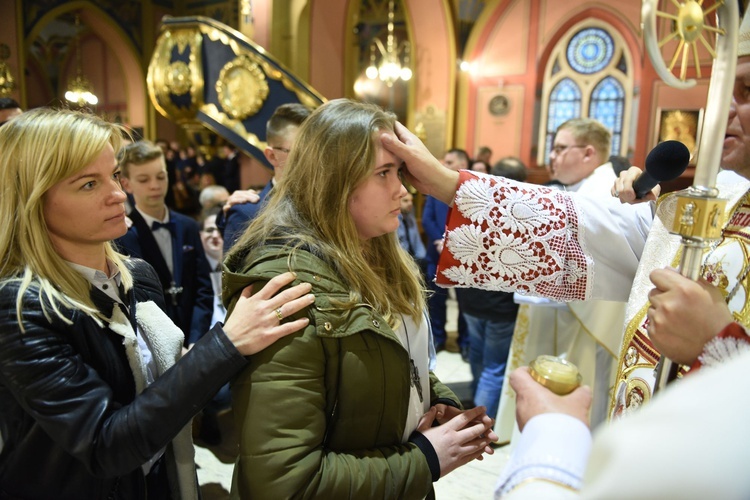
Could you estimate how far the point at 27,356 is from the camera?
1088 millimetres

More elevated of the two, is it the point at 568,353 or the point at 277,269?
the point at 277,269

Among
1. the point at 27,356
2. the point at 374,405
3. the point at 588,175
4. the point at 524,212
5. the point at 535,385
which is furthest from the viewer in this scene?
the point at 588,175

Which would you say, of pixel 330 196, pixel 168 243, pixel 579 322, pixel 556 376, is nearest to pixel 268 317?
pixel 330 196

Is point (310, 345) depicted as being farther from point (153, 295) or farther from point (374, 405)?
point (153, 295)

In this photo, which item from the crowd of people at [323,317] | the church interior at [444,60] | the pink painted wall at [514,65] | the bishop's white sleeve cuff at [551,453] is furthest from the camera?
the pink painted wall at [514,65]

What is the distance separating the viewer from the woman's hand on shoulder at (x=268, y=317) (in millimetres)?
1137

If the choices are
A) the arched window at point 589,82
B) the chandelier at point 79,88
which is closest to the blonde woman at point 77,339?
the arched window at point 589,82

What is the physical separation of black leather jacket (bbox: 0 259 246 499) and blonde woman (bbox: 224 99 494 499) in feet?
0.36

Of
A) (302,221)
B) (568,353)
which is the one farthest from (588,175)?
(302,221)

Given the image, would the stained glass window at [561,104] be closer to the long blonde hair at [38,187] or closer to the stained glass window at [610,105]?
the stained glass window at [610,105]

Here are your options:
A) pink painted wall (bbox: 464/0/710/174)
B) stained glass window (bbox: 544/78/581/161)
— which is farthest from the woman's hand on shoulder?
stained glass window (bbox: 544/78/581/161)

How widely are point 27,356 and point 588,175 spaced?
122 inches

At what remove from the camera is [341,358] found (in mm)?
1168

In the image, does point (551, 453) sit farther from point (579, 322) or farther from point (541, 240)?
point (579, 322)
